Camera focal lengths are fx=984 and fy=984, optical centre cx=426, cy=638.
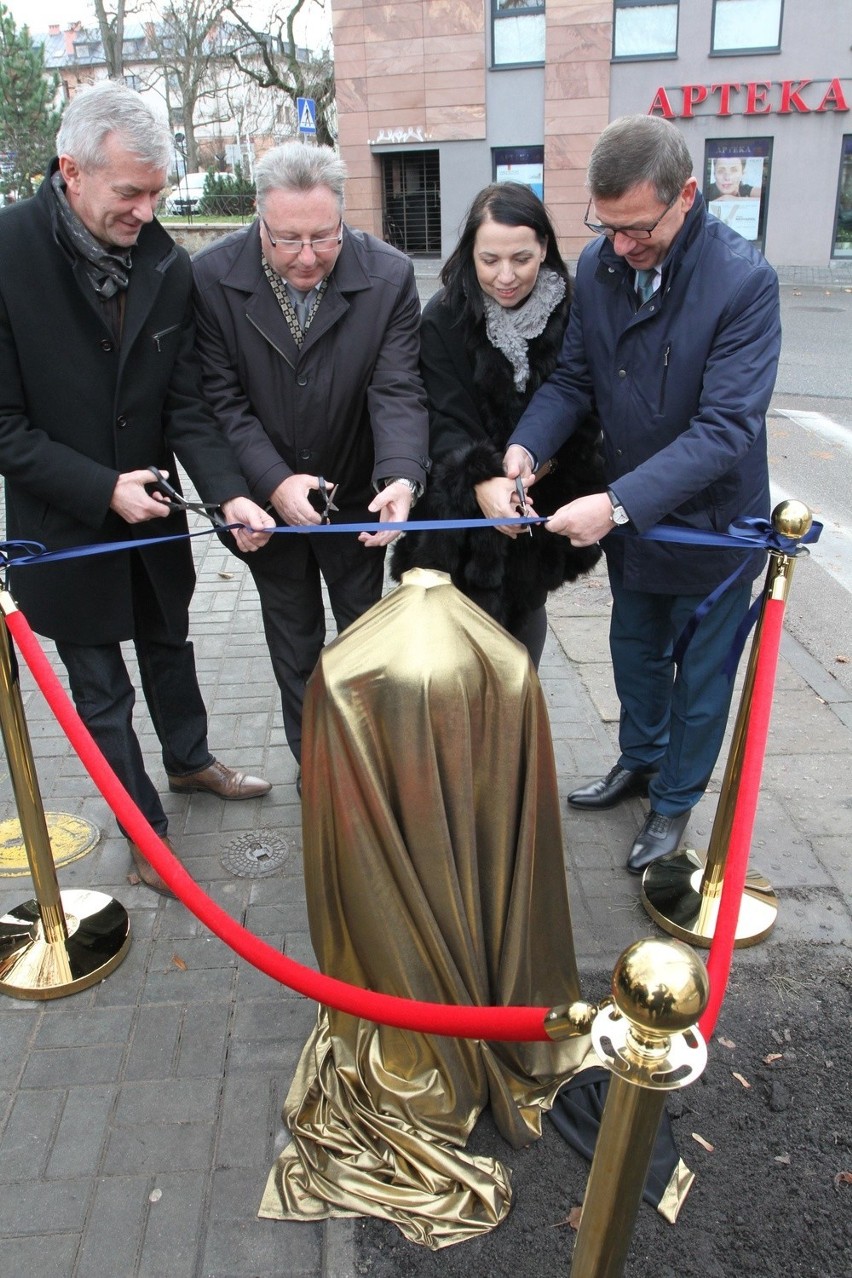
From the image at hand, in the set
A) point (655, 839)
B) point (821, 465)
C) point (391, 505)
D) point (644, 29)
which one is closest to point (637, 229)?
point (391, 505)

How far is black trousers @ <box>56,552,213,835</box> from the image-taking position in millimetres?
3199

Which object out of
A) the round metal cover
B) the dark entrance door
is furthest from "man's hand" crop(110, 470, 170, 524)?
the dark entrance door

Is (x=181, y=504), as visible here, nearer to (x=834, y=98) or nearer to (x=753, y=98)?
(x=753, y=98)

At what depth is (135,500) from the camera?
2.89 m

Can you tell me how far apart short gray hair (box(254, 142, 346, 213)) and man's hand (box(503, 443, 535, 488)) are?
91cm

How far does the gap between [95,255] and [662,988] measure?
7.98ft

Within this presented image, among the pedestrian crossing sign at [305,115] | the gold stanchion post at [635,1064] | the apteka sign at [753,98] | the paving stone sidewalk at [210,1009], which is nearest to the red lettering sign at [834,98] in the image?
the apteka sign at [753,98]

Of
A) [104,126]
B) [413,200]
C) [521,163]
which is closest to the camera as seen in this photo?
[104,126]

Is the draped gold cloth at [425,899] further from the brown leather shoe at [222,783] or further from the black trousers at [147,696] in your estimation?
the brown leather shoe at [222,783]

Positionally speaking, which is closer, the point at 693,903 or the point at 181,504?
the point at 181,504

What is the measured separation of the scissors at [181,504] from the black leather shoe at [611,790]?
166cm

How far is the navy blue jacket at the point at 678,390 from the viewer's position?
2688mm

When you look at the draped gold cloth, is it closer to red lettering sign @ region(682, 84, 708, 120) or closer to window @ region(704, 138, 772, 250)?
window @ region(704, 138, 772, 250)

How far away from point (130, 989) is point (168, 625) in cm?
117
